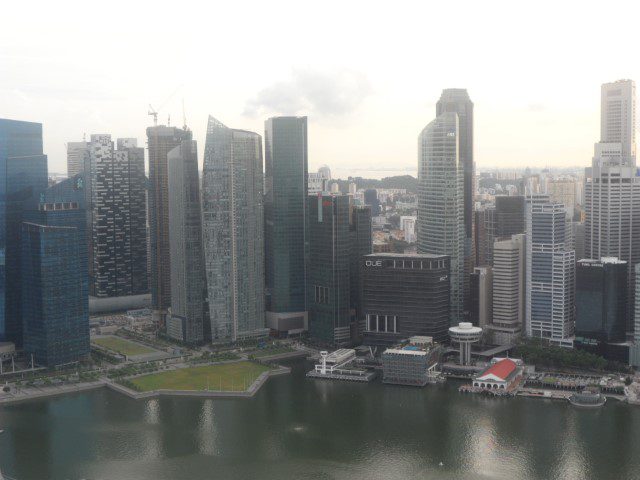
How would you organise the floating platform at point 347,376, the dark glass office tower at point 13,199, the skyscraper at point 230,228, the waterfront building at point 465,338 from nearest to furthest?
the floating platform at point 347,376
the waterfront building at point 465,338
the dark glass office tower at point 13,199
the skyscraper at point 230,228

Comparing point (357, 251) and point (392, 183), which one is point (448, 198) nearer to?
point (357, 251)

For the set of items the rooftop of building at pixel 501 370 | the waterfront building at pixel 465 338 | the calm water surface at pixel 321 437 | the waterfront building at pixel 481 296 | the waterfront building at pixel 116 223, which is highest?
the waterfront building at pixel 116 223

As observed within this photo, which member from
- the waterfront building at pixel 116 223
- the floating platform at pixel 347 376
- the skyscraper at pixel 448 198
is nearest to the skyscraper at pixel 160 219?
the waterfront building at pixel 116 223

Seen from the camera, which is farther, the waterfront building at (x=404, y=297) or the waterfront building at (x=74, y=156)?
the waterfront building at (x=74, y=156)

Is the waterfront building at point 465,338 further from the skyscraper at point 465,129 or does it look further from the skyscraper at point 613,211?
the skyscraper at point 465,129

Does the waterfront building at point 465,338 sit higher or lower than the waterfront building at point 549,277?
lower

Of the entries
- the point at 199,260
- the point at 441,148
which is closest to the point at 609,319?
the point at 441,148

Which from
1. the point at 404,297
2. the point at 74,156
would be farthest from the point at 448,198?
the point at 74,156
